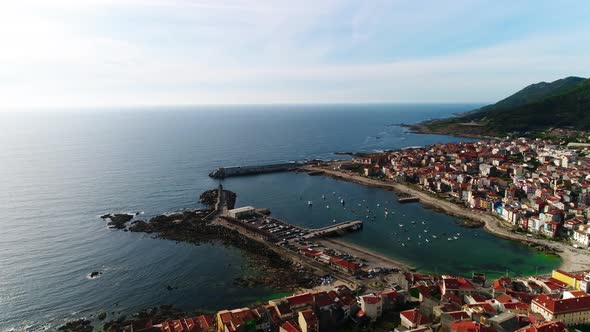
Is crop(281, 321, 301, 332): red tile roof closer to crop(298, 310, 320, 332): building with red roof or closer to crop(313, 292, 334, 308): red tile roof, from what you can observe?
crop(298, 310, 320, 332): building with red roof

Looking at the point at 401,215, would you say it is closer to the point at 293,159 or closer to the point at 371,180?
the point at 371,180

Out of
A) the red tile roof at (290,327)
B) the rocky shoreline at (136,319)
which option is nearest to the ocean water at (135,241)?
the rocky shoreline at (136,319)

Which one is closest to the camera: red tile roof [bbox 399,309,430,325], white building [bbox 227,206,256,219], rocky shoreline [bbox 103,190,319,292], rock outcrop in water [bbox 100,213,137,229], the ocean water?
red tile roof [bbox 399,309,430,325]

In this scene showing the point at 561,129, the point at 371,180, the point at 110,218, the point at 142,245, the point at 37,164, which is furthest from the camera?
the point at 561,129

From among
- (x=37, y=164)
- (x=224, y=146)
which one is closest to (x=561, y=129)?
(x=224, y=146)

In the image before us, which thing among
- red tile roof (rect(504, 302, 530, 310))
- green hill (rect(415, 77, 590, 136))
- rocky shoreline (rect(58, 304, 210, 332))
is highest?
green hill (rect(415, 77, 590, 136))

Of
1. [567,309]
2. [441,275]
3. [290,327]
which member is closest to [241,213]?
[441,275]

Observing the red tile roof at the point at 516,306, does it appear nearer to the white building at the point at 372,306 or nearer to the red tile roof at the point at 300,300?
the white building at the point at 372,306

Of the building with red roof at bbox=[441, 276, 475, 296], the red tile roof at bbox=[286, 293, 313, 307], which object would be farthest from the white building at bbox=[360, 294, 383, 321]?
the building with red roof at bbox=[441, 276, 475, 296]
